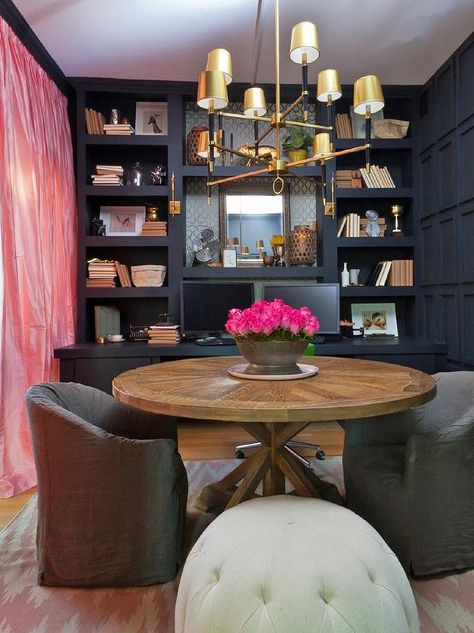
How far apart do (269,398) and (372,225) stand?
286 centimetres

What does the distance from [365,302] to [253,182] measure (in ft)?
4.78

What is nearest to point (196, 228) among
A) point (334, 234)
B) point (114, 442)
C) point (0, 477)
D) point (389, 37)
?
point (334, 234)

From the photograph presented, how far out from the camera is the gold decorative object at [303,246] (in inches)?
142

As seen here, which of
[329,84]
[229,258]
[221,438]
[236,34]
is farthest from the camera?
[229,258]

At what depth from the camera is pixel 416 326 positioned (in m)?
3.63

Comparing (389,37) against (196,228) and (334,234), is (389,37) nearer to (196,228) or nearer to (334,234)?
(334,234)

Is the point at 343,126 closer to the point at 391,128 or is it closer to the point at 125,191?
the point at 391,128

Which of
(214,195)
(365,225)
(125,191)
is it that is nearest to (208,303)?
(214,195)

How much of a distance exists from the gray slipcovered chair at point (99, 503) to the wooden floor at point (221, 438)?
50.3 inches

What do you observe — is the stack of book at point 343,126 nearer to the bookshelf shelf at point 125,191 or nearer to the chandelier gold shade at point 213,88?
the bookshelf shelf at point 125,191

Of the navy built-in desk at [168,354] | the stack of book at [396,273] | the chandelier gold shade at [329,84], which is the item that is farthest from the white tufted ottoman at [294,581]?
the stack of book at [396,273]

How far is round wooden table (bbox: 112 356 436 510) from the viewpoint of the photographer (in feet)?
3.70

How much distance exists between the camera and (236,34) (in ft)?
9.08

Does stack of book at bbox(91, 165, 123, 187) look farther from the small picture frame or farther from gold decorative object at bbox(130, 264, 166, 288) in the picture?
the small picture frame
